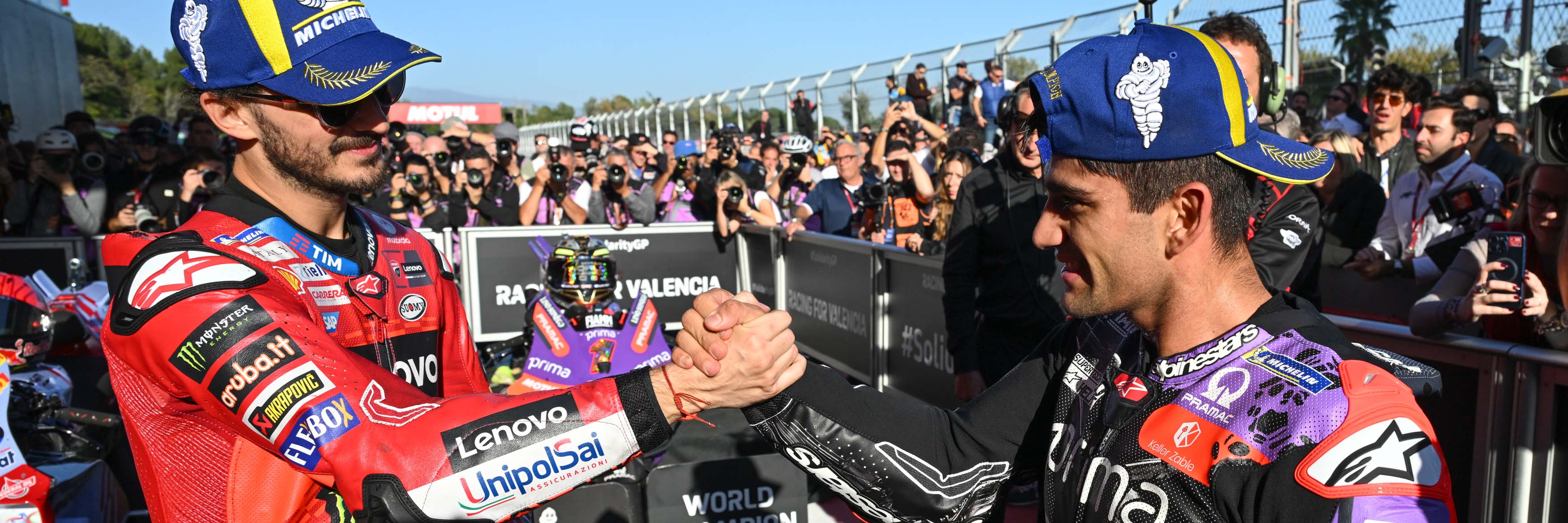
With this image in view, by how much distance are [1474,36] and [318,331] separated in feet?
28.1

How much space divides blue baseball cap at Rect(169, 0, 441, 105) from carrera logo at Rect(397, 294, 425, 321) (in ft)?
1.55

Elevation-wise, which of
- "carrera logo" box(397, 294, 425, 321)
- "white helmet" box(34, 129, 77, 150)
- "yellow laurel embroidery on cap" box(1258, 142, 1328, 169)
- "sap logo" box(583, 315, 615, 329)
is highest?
"white helmet" box(34, 129, 77, 150)

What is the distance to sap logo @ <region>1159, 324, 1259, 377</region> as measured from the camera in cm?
161

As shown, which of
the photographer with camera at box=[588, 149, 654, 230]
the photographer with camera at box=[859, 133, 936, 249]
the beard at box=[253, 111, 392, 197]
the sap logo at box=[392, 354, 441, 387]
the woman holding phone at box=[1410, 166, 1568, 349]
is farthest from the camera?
the photographer with camera at box=[588, 149, 654, 230]

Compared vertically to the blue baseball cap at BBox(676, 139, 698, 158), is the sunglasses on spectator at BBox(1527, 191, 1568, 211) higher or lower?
lower

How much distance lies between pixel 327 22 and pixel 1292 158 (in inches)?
71.6

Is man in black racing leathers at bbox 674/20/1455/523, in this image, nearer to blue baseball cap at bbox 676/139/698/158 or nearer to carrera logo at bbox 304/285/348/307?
carrera logo at bbox 304/285/348/307

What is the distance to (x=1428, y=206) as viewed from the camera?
5.38 meters

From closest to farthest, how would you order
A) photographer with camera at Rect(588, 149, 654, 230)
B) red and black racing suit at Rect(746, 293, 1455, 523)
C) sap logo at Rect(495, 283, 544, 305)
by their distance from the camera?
red and black racing suit at Rect(746, 293, 1455, 523) → sap logo at Rect(495, 283, 544, 305) → photographer with camera at Rect(588, 149, 654, 230)

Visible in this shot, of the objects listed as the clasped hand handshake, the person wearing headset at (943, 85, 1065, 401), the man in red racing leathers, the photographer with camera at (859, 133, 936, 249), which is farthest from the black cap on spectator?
the clasped hand handshake

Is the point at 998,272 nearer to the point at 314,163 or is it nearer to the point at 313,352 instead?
the point at 314,163

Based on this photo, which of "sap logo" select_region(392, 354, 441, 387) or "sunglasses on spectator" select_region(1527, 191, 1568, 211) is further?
"sunglasses on spectator" select_region(1527, 191, 1568, 211)

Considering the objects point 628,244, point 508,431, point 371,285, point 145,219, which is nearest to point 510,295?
point 628,244

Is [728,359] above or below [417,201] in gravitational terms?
below
